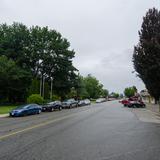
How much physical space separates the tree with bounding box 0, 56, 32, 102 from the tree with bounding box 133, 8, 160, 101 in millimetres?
30464

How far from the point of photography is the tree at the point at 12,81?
200ft

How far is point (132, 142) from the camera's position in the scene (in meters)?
12.5

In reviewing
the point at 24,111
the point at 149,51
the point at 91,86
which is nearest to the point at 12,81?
the point at 24,111

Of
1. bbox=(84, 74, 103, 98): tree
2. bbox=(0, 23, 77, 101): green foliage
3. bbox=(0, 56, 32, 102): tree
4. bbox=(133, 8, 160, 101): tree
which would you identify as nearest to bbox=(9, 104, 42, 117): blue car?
bbox=(133, 8, 160, 101): tree

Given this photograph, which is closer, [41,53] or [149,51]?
[149,51]

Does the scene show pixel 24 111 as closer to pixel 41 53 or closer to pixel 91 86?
pixel 41 53

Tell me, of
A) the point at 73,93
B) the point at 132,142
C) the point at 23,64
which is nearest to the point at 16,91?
the point at 23,64

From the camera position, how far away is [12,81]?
216 feet

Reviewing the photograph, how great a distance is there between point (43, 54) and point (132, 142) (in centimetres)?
6297

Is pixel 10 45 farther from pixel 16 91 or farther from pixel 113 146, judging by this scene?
Answer: pixel 113 146

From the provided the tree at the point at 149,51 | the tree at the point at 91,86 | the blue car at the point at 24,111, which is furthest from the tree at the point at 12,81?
the tree at the point at 91,86

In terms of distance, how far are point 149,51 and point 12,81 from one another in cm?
3889

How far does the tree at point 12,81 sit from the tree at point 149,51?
30464mm

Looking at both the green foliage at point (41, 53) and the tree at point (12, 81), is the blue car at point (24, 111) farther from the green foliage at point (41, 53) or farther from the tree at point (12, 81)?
the green foliage at point (41, 53)
